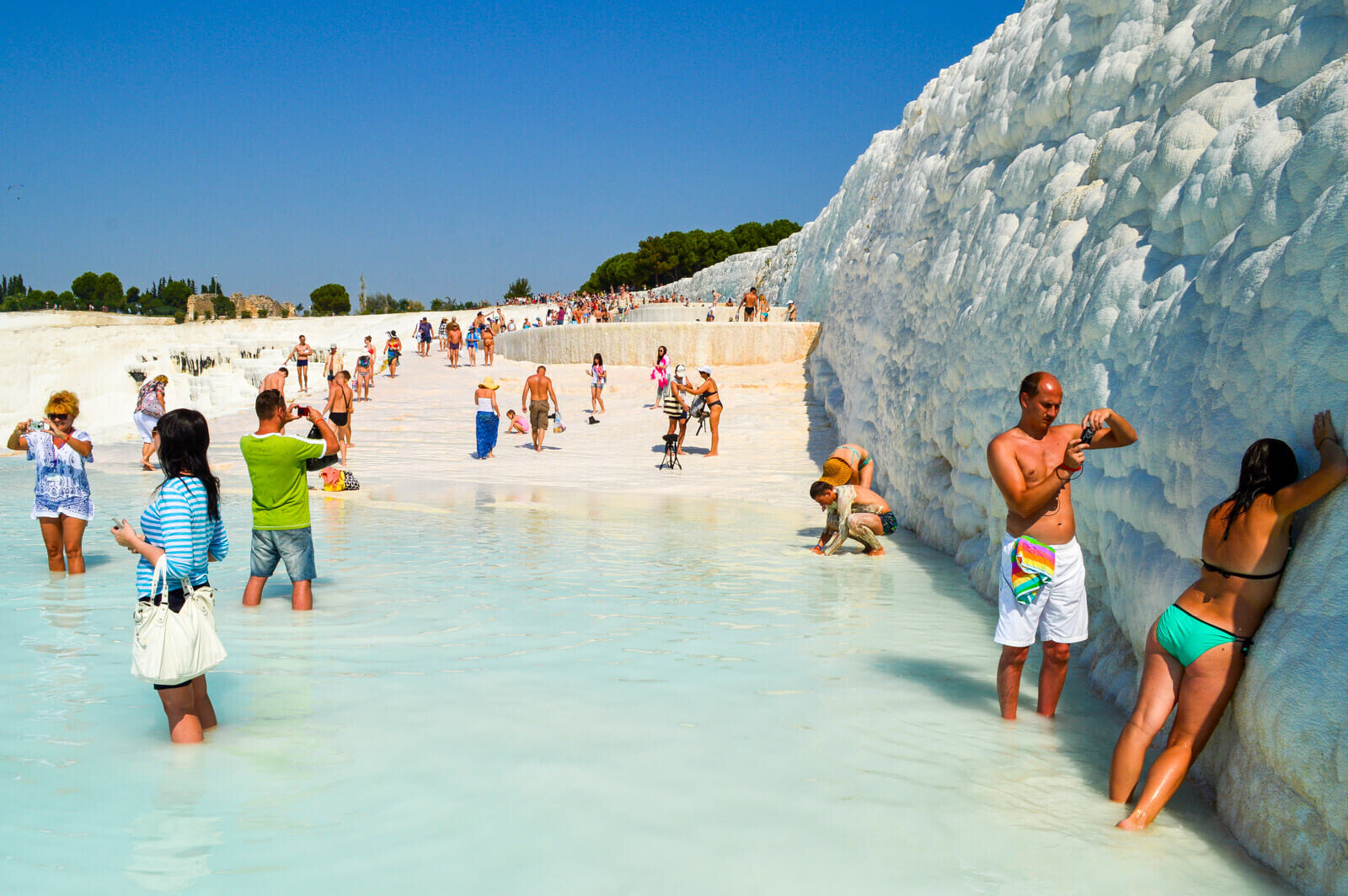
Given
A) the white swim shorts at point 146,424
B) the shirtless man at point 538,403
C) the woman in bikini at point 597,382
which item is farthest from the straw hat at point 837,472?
the white swim shorts at point 146,424

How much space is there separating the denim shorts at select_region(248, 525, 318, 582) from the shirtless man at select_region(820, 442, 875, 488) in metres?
4.36

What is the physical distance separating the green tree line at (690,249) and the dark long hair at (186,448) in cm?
6419

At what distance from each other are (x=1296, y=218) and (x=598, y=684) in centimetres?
357

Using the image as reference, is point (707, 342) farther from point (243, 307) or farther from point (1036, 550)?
point (243, 307)

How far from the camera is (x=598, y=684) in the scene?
4469 mm

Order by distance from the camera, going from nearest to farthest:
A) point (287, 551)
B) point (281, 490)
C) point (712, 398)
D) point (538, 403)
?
point (281, 490) < point (287, 551) < point (712, 398) < point (538, 403)

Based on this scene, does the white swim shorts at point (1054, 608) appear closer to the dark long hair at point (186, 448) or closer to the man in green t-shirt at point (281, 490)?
the dark long hair at point (186, 448)

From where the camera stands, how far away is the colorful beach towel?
3914 millimetres

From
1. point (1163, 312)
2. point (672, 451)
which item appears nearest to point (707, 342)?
point (672, 451)

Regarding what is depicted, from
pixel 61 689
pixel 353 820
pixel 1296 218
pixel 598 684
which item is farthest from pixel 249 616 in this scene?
pixel 1296 218

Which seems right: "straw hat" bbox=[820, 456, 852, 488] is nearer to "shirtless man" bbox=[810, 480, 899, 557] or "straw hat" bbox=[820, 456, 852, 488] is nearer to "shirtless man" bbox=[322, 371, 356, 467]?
"shirtless man" bbox=[810, 480, 899, 557]

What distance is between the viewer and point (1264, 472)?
9.98 feet

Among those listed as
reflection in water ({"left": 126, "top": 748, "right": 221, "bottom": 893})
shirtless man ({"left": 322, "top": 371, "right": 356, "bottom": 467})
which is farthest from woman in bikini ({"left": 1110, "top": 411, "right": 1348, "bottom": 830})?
shirtless man ({"left": 322, "top": 371, "right": 356, "bottom": 467})

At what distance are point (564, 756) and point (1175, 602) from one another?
2.32 m
